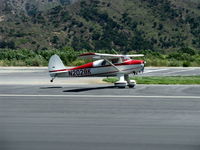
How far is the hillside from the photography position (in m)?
105

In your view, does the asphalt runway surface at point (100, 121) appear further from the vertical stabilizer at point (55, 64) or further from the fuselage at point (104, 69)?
the vertical stabilizer at point (55, 64)

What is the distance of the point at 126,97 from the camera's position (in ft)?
69.2

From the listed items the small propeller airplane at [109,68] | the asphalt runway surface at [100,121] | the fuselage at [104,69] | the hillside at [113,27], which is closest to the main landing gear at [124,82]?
the small propeller airplane at [109,68]

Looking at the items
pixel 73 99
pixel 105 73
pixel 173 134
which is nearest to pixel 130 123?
pixel 173 134

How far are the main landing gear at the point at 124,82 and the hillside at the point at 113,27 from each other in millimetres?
76243

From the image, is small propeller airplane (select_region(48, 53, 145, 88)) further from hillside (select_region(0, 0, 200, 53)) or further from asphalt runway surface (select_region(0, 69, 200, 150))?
hillside (select_region(0, 0, 200, 53))

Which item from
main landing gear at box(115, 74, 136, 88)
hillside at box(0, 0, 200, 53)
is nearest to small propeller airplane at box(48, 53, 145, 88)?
main landing gear at box(115, 74, 136, 88)

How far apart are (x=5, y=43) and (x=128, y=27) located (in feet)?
99.5

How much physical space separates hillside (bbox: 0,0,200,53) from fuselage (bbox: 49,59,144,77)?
76.0 metres

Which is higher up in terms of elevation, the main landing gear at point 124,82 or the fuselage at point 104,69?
the fuselage at point 104,69

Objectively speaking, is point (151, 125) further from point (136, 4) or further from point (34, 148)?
point (136, 4)

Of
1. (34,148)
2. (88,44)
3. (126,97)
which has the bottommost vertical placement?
(88,44)

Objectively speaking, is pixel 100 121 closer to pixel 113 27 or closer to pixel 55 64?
pixel 55 64

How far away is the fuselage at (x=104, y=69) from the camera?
2657 cm
